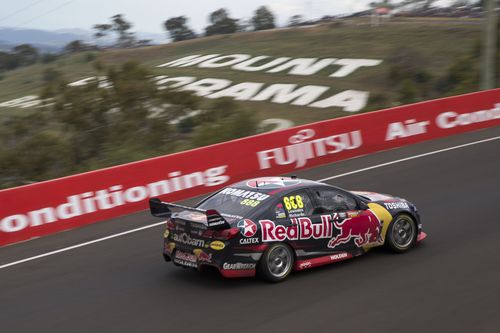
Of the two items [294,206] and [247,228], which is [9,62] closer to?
[294,206]

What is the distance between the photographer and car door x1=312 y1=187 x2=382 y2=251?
1041cm

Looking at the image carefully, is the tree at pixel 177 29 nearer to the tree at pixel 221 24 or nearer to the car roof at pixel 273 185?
the tree at pixel 221 24

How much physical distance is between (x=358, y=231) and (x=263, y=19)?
85272 millimetres

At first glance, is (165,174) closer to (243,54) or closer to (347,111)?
(347,111)

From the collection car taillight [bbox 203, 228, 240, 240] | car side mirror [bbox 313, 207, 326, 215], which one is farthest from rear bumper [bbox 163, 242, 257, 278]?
car side mirror [bbox 313, 207, 326, 215]

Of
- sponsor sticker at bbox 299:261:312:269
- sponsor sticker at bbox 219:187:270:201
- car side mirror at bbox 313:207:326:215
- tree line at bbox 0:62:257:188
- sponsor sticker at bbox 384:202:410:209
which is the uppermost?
sponsor sticker at bbox 219:187:270:201

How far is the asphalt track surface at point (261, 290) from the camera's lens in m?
8.39

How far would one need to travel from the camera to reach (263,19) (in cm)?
9350

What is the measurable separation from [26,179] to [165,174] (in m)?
7.17

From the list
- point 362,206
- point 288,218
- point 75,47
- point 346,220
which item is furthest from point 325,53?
point 288,218

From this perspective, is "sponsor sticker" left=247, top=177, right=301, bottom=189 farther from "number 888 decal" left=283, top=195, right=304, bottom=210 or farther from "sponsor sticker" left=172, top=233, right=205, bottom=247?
"sponsor sticker" left=172, top=233, right=205, bottom=247

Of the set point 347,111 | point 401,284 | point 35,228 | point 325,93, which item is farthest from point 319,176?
point 325,93

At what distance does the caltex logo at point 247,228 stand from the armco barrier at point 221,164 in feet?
19.4

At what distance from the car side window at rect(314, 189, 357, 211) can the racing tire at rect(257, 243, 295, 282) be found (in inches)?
36.3
